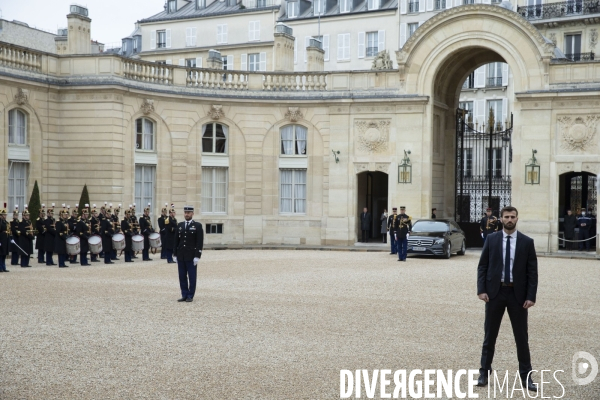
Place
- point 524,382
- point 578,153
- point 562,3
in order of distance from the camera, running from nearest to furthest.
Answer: point 524,382 → point 578,153 → point 562,3

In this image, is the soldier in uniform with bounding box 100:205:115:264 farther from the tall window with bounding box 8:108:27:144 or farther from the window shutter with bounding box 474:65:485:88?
the window shutter with bounding box 474:65:485:88

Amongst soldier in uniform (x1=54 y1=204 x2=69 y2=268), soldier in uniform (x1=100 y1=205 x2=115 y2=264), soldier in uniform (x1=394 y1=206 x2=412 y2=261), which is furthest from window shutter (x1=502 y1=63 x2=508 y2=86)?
soldier in uniform (x1=54 y1=204 x2=69 y2=268)

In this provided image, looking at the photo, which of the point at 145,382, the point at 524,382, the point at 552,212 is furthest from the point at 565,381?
the point at 552,212

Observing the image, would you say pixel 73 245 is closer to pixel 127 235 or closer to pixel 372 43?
pixel 127 235

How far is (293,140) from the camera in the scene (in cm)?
3316

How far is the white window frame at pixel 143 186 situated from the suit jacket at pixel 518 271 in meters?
22.8

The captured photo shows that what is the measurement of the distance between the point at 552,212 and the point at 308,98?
34.0ft

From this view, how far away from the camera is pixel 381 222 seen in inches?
1328

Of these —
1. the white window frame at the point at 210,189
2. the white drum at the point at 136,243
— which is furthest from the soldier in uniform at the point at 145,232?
the white window frame at the point at 210,189

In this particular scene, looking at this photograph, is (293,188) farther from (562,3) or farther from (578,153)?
(562,3)

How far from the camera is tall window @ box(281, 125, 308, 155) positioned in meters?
33.1

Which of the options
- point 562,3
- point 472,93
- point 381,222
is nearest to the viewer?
point 381,222

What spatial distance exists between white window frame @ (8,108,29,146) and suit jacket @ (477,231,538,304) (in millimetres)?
21578

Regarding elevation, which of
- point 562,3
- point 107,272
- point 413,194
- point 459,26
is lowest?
point 107,272
